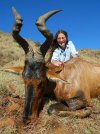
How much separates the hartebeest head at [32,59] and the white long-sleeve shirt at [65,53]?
204cm

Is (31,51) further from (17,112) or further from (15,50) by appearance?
(15,50)

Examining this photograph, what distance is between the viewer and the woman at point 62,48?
10.2 meters

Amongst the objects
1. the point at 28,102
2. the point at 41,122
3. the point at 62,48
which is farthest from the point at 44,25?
the point at 62,48

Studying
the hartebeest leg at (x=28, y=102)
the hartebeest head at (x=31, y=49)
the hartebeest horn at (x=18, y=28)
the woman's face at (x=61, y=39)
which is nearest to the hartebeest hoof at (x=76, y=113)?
the hartebeest leg at (x=28, y=102)

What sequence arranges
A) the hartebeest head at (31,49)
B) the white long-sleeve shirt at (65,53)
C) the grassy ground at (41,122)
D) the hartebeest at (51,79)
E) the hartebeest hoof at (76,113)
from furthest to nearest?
1. the white long-sleeve shirt at (65,53)
2. the hartebeest hoof at (76,113)
3. the hartebeest head at (31,49)
4. the hartebeest at (51,79)
5. the grassy ground at (41,122)

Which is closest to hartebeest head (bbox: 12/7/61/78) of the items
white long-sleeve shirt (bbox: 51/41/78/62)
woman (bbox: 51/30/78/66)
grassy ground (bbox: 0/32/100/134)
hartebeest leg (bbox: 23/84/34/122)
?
hartebeest leg (bbox: 23/84/34/122)

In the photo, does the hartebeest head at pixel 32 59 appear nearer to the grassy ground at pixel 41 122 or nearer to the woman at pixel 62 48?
the grassy ground at pixel 41 122

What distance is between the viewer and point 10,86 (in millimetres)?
10750

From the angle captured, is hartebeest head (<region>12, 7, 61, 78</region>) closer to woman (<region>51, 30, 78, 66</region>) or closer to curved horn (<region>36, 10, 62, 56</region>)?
curved horn (<region>36, 10, 62, 56</region>)

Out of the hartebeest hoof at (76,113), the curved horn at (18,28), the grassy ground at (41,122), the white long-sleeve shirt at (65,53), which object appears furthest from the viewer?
the white long-sleeve shirt at (65,53)

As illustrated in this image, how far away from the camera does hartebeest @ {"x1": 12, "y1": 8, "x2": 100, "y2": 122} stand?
763cm

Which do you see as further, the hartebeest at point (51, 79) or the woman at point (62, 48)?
the woman at point (62, 48)

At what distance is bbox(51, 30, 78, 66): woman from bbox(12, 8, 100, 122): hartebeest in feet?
2.58

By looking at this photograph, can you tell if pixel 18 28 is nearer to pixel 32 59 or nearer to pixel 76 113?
pixel 32 59
